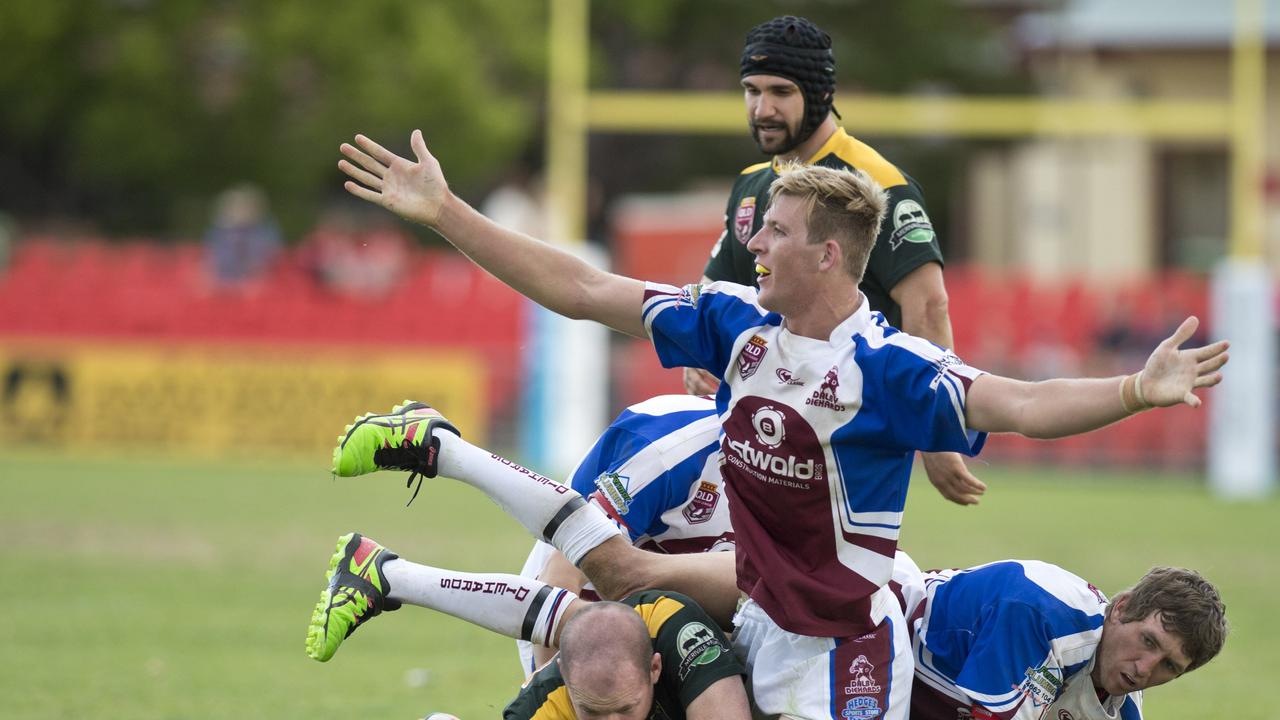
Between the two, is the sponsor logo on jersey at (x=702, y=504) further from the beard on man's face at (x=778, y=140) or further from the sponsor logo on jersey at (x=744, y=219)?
the beard on man's face at (x=778, y=140)

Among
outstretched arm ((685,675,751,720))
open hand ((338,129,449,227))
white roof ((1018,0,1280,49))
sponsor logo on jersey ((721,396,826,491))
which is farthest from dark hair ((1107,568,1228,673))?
white roof ((1018,0,1280,49))

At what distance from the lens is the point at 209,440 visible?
18906 mm

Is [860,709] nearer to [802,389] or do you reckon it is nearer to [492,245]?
[802,389]

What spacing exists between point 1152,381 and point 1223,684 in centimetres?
450

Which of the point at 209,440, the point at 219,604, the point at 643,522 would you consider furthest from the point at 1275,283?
the point at 643,522

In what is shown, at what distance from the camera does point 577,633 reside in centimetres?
509

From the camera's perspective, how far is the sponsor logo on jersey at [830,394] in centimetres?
502

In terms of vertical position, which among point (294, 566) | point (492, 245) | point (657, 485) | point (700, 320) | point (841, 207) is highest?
point (841, 207)

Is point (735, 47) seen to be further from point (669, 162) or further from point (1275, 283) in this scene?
point (1275, 283)

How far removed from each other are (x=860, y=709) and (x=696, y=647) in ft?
1.78

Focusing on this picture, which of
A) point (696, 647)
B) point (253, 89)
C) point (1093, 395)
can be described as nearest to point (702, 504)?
point (696, 647)

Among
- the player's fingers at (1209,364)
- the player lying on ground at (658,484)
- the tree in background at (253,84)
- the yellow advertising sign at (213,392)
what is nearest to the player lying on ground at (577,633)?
the player lying on ground at (658,484)

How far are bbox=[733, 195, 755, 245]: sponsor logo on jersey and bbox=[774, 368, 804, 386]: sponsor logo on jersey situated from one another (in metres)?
1.35

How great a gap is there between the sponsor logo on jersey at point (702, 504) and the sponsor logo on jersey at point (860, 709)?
110 cm
